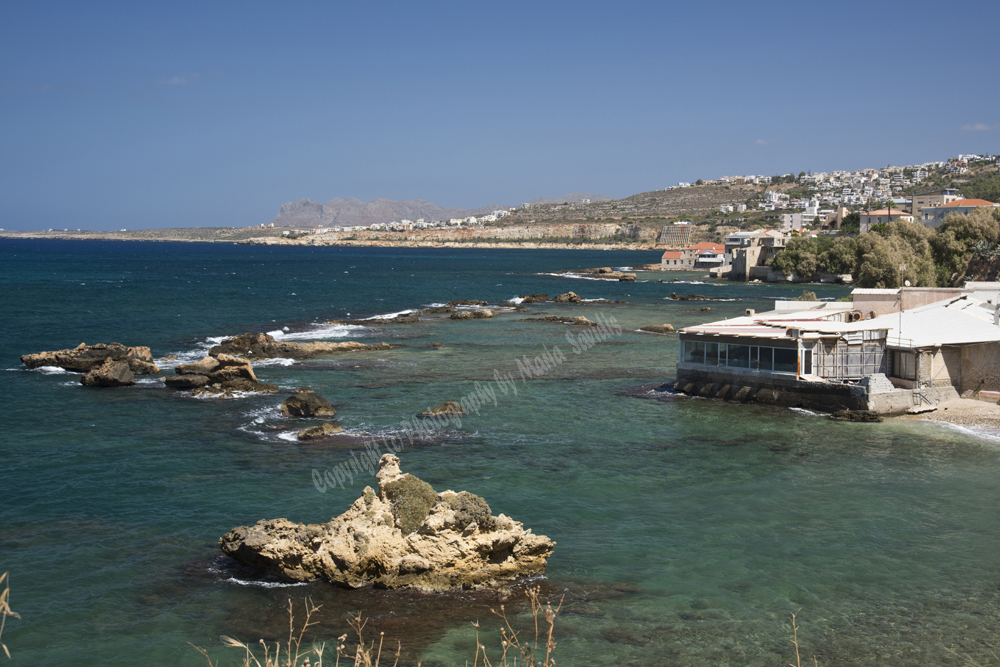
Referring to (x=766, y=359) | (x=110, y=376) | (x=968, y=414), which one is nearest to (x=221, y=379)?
(x=110, y=376)

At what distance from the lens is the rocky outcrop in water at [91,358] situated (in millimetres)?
30722

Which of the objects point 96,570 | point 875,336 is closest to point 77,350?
point 96,570

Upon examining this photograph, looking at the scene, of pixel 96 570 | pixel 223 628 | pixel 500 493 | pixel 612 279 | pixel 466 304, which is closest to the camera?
pixel 223 628

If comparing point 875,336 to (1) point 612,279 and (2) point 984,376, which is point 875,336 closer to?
(2) point 984,376

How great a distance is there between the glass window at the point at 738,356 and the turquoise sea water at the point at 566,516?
164cm

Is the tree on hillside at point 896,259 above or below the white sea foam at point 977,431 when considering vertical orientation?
above

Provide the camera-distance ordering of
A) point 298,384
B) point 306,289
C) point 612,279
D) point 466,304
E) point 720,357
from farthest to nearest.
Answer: point 612,279 < point 306,289 < point 466,304 < point 298,384 < point 720,357

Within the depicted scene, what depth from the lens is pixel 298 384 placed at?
2883cm

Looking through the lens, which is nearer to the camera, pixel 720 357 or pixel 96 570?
pixel 96 570

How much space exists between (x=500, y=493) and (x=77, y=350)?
2441cm

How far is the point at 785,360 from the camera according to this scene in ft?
80.1

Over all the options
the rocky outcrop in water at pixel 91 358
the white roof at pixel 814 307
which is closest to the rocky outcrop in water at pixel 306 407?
the rocky outcrop in water at pixel 91 358

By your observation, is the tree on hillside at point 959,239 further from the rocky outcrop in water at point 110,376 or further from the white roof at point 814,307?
the rocky outcrop in water at point 110,376

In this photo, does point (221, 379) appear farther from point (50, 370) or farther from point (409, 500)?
point (409, 500)
